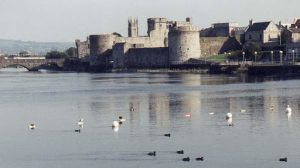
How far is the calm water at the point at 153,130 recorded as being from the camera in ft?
66.8

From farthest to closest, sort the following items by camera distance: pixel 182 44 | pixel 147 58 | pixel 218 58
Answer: pixel 147 58 → pixel 218 58 → pixel 182 44

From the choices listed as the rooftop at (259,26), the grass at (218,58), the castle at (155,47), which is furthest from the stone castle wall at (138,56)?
the rooftop at (259,26)

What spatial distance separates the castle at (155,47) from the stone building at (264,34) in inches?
119

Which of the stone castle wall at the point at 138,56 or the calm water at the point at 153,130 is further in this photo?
the stone castle wall at the point at 138,56

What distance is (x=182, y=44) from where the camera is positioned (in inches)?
2911

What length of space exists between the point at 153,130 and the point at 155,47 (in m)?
57.5

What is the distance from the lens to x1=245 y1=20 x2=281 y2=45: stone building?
79.0m

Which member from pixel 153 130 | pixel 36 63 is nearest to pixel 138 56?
pixel 36 63

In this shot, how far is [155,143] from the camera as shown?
22.7m

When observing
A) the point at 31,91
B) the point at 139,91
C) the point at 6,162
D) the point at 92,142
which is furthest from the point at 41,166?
the point at 31,91

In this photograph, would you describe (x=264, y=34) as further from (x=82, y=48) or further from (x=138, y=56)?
(x=82, y=48)

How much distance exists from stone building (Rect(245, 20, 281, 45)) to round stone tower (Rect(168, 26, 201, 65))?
6.76 m

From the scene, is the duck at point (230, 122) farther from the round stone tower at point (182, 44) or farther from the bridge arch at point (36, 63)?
the bridge arch at point (36, 63)

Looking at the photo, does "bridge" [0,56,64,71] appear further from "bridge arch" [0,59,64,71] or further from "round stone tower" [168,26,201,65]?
"round stone tower" [168,26,201,65]
